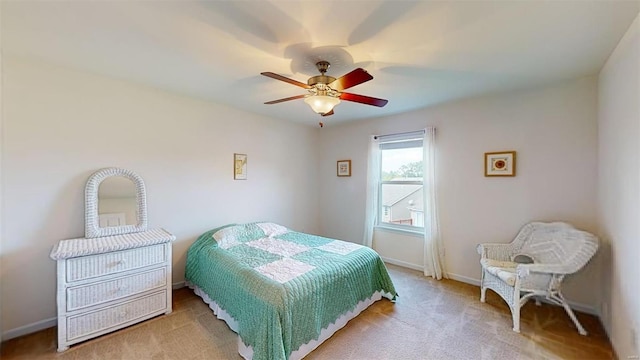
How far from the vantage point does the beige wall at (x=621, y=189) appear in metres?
1.64

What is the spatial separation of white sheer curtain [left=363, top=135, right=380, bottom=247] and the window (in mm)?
86

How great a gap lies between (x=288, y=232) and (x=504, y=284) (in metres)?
2.49

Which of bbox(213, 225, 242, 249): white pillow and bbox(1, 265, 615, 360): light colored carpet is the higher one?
bbox(213, 225, 242, 249): white pillow

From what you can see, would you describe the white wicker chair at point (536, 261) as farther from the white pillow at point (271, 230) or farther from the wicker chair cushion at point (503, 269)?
the white pillow at point (271, 230)

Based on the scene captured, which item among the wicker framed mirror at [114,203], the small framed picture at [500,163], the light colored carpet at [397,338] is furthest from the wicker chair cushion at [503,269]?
the wicker framed mirror at [114,203]

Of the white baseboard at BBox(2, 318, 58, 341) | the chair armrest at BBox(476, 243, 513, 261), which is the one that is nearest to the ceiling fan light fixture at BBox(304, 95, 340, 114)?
the chair armrest at BBox(476, 243, 513, 261)

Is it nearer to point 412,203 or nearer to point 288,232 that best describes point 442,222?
point 412,203

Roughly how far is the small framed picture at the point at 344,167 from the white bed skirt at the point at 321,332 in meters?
2.20

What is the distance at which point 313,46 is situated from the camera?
188 centimetres

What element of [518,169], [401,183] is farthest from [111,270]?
[518,169]

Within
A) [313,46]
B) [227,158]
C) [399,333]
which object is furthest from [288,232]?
[313,46]

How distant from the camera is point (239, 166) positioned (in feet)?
12.2

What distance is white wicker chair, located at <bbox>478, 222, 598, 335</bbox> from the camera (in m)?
2.21

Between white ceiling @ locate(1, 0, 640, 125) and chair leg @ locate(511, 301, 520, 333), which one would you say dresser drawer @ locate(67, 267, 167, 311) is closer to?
white ceiling @ locate(1, 0, 640, 125)
